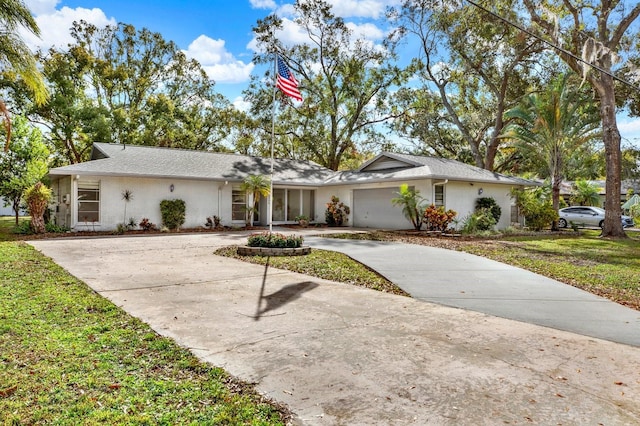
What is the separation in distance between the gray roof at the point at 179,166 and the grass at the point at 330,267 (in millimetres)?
7850

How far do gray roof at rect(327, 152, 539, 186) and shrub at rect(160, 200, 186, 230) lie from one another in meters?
7.84

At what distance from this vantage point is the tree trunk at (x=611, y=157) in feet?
55.9

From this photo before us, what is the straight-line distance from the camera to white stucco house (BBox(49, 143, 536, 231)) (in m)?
16.3

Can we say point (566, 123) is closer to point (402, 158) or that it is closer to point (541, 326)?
point (402, 158)

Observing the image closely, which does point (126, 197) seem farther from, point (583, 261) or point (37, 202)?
point (583, 261)

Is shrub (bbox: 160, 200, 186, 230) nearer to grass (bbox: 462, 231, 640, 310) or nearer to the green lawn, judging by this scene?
the green lawn

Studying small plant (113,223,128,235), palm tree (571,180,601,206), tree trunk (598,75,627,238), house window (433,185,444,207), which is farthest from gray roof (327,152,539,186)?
small plant (113,223,128,235)

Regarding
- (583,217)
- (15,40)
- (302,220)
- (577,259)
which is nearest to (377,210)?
(302,220)

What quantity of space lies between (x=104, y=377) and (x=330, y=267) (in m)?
5.77

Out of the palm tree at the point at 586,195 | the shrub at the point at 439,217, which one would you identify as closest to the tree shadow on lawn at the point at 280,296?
the shrub at the point at 439,217

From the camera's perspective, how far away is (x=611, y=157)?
17.3m

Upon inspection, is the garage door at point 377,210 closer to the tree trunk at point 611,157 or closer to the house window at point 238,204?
the house window at point 238,204

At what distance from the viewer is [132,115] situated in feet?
92.7

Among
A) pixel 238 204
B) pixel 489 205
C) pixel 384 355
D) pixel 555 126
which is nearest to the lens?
pixel 384 355
